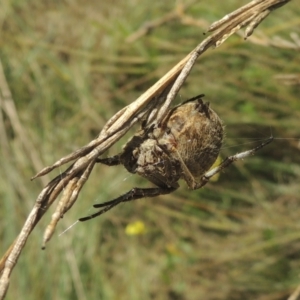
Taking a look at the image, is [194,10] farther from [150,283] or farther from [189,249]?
[150,283]

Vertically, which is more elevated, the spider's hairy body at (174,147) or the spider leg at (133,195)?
the spider's hairy body at (174,147)

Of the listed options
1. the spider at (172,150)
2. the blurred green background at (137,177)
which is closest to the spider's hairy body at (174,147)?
the spider at (172,150)

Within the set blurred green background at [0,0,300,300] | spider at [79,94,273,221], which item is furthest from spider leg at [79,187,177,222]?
blurred green background at [0,0,300,300]

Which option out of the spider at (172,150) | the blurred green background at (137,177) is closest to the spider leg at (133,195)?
the spider at (172,150)

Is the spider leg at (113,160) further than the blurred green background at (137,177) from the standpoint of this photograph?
No

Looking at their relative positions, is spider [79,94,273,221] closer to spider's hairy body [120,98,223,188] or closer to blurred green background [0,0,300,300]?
spider's hairy body [120,98,223,188]

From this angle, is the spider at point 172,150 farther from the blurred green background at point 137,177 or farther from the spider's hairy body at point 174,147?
the blurred green background at point 137,177
